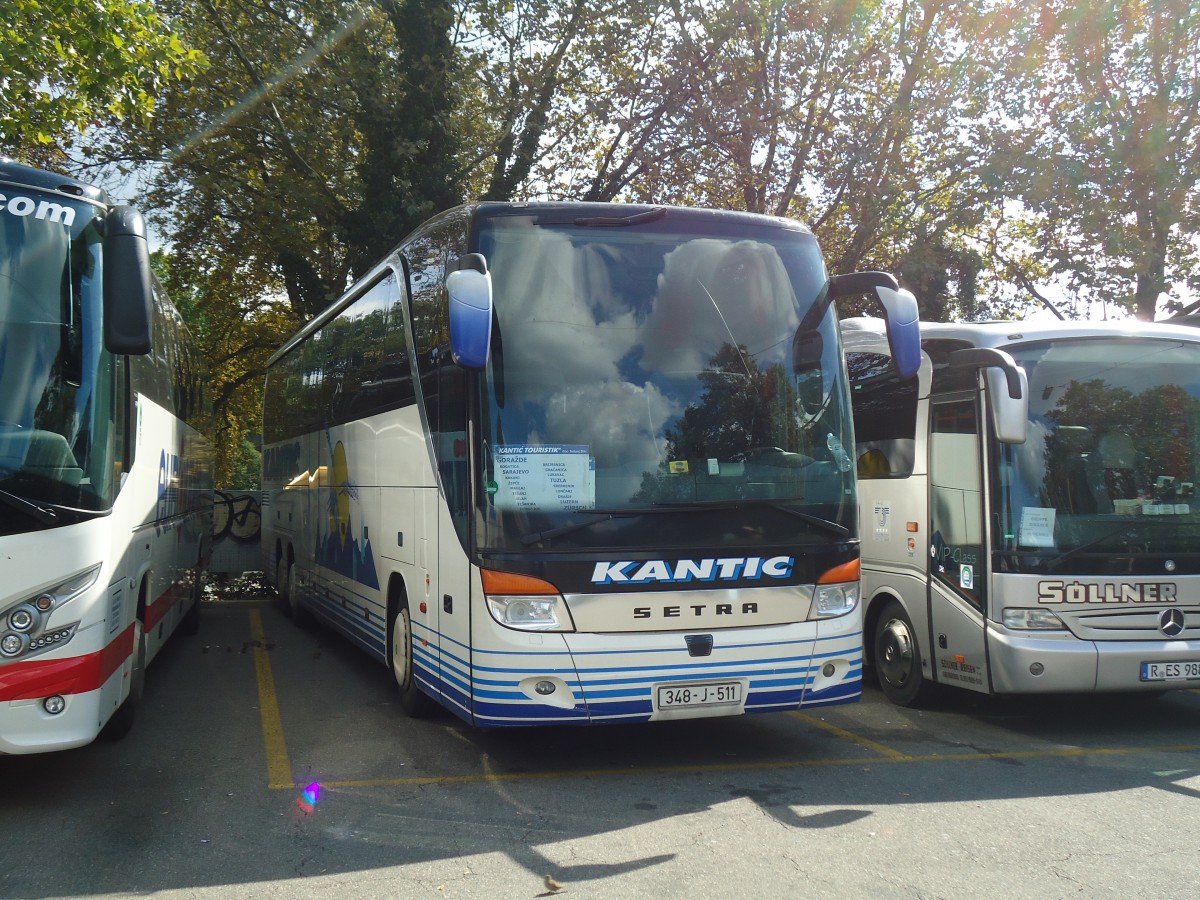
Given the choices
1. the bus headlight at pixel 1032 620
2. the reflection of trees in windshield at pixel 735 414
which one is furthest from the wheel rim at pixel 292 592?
the bus headlight at pixel 1032 620

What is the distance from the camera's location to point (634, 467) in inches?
255

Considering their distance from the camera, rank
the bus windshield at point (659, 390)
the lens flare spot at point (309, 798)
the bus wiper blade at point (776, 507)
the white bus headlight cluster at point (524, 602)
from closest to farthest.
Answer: the lens flare spot at point (309, 798) < the white bus headlight cluster at point (524, 602) < the bus windshield at point (659, 390) < the bus wiper blade at point (776, 507)

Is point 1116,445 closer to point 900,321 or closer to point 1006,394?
point 1006,394

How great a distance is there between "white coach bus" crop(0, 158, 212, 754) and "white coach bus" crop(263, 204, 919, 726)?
184 centimetres

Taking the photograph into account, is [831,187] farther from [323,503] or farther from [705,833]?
[705,833]

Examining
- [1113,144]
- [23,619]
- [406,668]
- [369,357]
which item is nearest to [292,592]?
[369,357]

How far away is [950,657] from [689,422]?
3110 millimetres

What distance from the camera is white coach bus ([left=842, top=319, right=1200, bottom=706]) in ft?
25.0

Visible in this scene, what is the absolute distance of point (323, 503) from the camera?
459 inches

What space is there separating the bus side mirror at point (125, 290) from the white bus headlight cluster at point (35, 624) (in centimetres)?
120

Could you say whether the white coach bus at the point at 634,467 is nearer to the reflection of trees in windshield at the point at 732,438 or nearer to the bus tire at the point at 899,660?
the reflection of trees in windshield at the point at 732,438

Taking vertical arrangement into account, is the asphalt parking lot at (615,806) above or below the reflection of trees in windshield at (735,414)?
below

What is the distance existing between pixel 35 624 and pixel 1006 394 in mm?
5734

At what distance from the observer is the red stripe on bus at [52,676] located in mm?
5391
